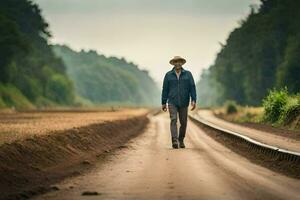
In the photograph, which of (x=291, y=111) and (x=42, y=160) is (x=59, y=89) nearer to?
(x=291, y=111)

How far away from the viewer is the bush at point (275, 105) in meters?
40.7

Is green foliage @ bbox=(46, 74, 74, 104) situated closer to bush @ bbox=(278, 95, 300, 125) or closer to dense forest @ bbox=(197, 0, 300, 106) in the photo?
dense forest @ bbox=(197, 0, 300, 106)

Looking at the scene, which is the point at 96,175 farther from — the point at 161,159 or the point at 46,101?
the point at 46,101

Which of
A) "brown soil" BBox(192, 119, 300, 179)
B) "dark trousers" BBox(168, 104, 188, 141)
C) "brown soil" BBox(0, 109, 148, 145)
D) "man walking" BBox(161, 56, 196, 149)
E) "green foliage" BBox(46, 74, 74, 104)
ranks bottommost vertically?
"brown soil" BBox(192, 119, 300, 179)

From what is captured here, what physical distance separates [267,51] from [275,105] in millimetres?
53094

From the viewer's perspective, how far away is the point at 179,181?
36.5 feet

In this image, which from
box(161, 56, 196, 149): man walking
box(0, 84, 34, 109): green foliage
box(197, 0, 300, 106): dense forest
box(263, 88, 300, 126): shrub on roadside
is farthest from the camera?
box(0, 84, 34, 109): green foliage

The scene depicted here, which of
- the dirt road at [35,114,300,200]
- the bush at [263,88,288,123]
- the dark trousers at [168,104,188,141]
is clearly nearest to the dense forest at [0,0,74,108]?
the bush at [263,88,288,123]

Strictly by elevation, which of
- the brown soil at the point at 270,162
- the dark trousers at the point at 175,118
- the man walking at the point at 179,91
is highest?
the man walking at the point at 179,91

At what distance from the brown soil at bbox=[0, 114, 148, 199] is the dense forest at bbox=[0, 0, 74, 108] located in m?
59.7

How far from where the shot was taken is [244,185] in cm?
1067

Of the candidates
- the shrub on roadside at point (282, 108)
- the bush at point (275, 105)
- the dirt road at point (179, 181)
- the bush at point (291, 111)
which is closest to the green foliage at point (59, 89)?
the bush at point (275, 105)

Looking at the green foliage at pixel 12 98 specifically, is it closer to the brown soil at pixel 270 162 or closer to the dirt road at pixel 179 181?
the brown soil at pixel 270 162

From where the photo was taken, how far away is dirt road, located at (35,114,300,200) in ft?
31.6
